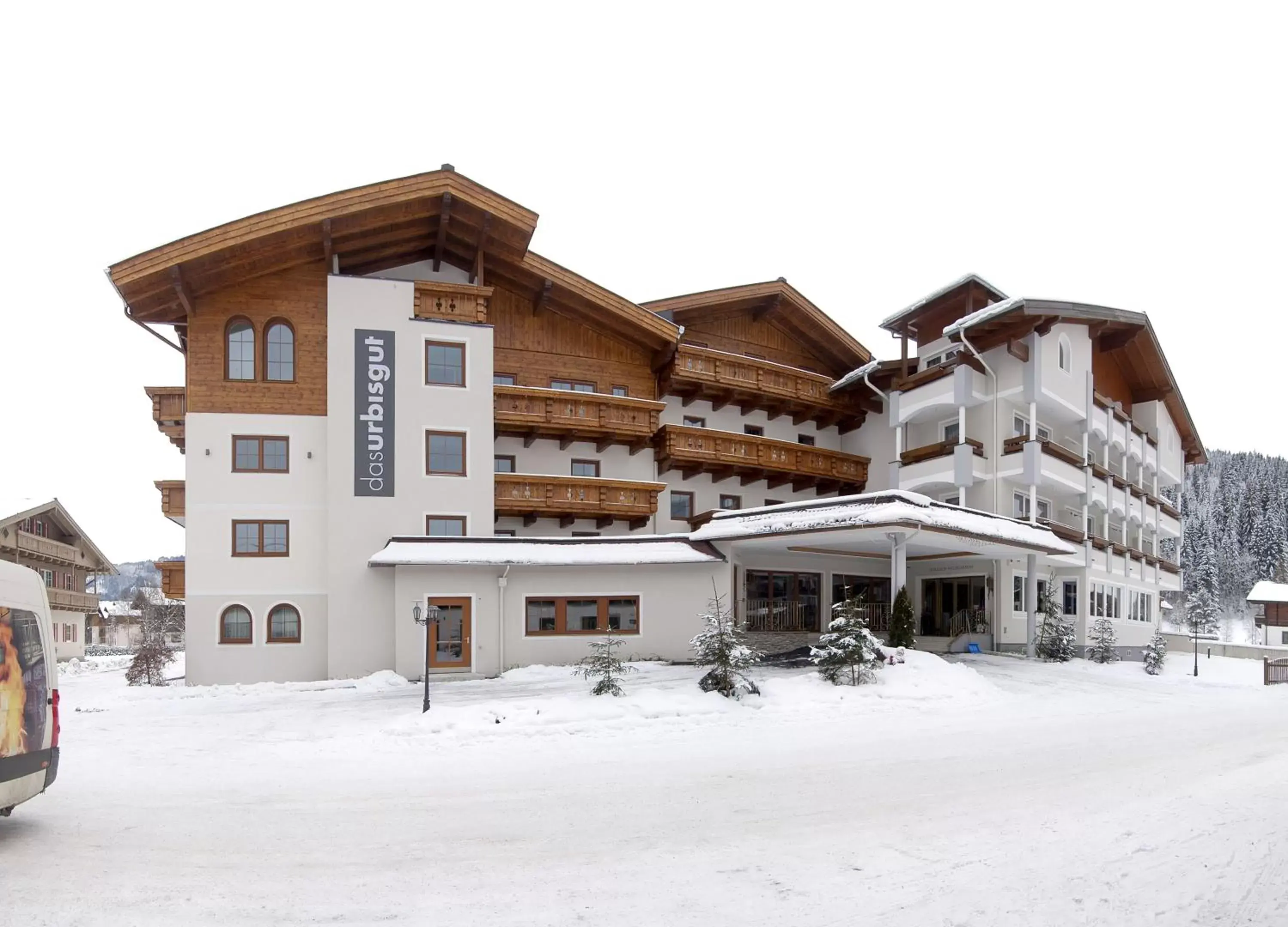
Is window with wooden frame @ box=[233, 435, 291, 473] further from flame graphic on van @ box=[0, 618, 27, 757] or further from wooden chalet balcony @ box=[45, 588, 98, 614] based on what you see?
wooden chalet balcony @ box=[45, 588, 98, 614]

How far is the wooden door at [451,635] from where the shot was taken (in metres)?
24.9

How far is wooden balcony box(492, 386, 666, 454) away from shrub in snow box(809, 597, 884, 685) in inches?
477

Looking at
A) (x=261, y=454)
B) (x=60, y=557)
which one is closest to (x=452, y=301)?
(x=261, y=454)

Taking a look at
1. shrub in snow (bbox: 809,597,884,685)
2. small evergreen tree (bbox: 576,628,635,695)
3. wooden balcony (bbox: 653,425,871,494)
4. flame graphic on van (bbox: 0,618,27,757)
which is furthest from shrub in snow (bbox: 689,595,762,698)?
wooden balcony (bbox: 653,425,871,494)

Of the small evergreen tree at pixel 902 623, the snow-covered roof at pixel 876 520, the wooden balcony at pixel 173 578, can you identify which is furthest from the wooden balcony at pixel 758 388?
the wooden balcony at pixel 173 578

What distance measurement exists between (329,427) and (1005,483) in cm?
2314

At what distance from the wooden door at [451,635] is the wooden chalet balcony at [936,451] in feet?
59.5

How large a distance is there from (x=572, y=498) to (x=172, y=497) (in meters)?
11.9

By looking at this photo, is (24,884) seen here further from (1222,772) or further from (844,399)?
(844,399)

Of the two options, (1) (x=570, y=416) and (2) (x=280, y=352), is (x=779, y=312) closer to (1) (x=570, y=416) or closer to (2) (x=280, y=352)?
(1) (x=570, y=416)

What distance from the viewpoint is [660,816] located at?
391 inches

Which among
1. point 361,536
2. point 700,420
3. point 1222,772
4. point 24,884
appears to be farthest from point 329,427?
point 1222,772

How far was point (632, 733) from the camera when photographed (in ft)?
51.6

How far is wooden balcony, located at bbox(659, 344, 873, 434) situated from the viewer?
108ft
